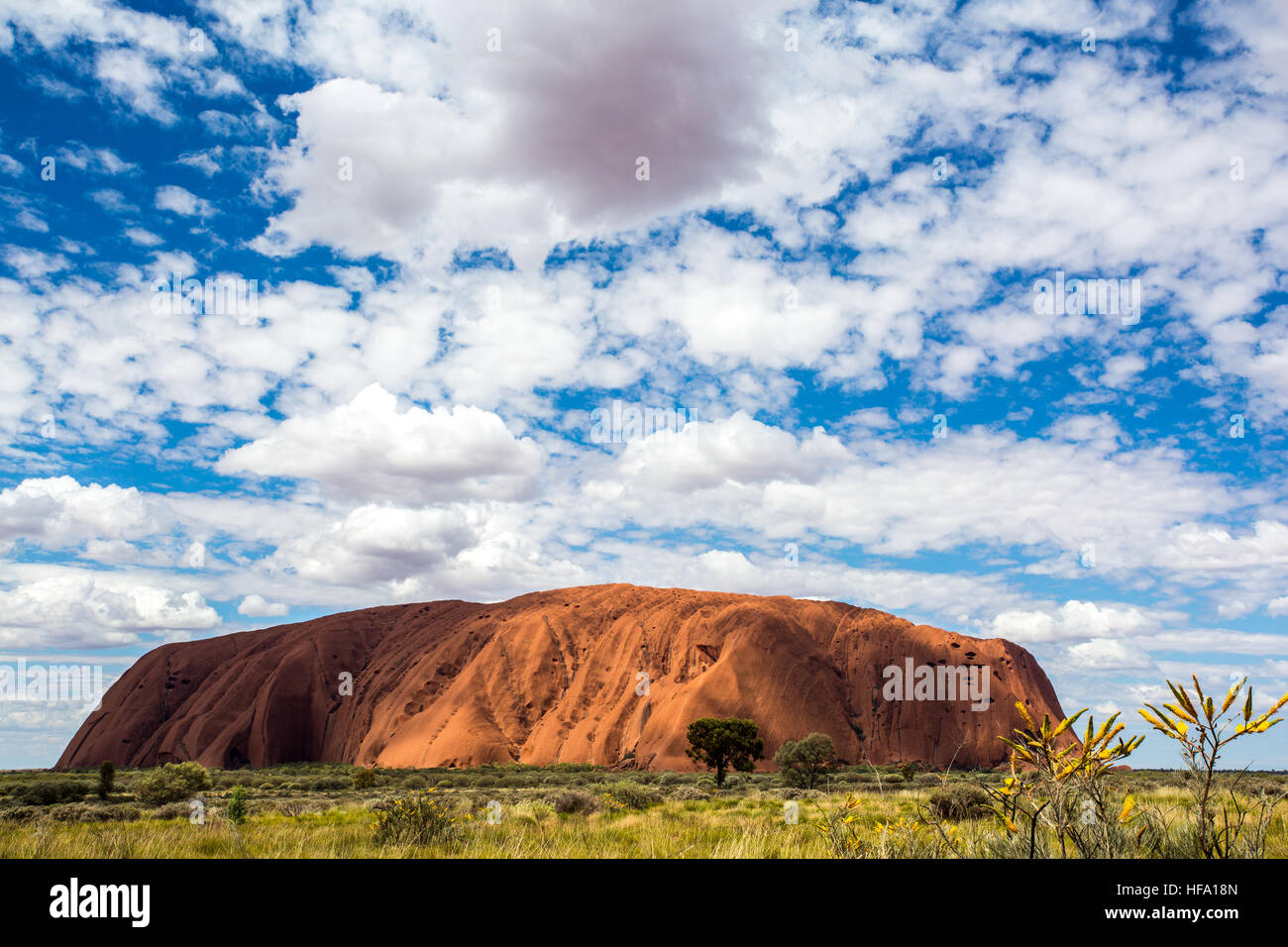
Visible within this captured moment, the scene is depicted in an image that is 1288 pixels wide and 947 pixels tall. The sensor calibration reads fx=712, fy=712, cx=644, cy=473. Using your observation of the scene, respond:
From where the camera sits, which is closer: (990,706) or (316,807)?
(316,807)

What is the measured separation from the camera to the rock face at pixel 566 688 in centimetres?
8338

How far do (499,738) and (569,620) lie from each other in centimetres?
2227

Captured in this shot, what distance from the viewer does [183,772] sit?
31.5 m

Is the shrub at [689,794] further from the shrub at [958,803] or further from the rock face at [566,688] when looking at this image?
the rock face at [566,688]

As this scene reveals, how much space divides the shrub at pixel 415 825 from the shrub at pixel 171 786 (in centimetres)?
2628

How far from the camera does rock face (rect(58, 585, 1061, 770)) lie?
83.4 metres

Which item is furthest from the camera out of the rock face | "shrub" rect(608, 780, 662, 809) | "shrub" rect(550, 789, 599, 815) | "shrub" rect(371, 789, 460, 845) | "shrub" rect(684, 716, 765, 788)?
the rock face

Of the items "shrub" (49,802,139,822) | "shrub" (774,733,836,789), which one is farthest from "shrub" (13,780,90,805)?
"shrub" (774,733,836,789)

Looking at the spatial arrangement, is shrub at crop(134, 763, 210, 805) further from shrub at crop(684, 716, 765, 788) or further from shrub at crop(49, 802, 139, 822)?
shrub at crop(684, 716, 765, 788)

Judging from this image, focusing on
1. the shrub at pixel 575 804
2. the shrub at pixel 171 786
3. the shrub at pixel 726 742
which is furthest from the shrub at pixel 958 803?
the shrub at pixel 726 742

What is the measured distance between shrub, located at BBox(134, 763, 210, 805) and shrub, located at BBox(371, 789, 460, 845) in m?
26.3
